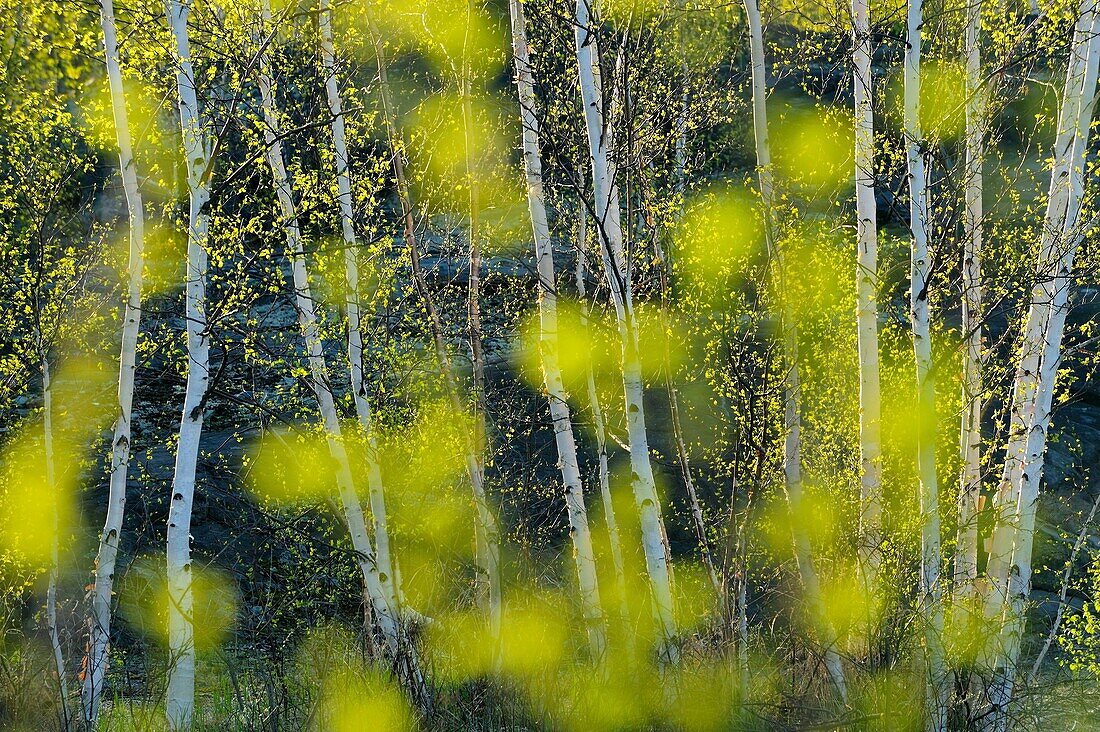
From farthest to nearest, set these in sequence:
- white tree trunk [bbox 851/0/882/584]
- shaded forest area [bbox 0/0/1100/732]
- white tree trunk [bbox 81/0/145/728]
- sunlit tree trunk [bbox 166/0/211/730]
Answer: white tree trunk [bbox 851/0/882/584], white tree trunk [bbox 81/0/145/728], shaded forest area [bbox 0/0/1100/732], sunlit tree trunk [bbox 166/0/211/730]

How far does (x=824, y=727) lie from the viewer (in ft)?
24.4

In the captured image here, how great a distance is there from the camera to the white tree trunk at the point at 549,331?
7.98 metres

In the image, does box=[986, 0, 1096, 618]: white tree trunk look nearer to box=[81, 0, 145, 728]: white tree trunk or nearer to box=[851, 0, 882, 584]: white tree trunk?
box=[851, 0, 882, 584]: white tree trunk

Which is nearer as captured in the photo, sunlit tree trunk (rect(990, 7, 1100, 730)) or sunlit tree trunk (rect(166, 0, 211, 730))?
sunlit tree trunk (rect(166, 0, 211, 730))

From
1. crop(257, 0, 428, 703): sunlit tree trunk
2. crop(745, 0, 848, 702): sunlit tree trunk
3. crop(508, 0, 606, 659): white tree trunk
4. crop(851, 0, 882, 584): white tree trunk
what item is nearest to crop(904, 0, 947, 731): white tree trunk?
crop(851, 0, 882, 584): white tree trunk

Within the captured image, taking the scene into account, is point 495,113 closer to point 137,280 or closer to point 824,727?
point 137,280

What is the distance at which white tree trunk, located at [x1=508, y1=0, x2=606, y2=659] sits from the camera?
798 centimetres

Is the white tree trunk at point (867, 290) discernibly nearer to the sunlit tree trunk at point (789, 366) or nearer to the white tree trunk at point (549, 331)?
the sunlit tree trunk at point (789, 366)

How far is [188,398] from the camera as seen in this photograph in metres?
7.27

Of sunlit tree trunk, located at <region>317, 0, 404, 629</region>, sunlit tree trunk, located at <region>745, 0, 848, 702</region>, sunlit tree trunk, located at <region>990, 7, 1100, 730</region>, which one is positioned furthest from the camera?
sunlit tree trunk, located at <region>745, 0, 848, 702</region>

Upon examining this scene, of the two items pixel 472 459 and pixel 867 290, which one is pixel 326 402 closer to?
pixel 472 459

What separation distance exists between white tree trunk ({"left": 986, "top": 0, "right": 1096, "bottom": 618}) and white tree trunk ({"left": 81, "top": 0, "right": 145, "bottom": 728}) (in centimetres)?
718

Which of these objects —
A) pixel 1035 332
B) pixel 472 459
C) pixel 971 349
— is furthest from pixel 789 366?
pixel 472 459

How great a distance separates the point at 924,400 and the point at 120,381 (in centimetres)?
684
